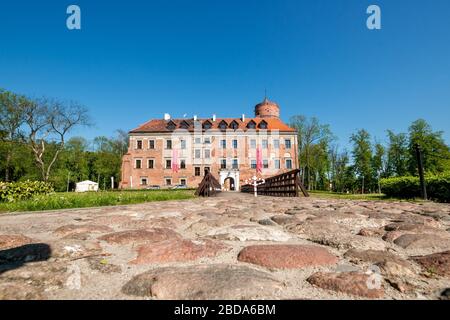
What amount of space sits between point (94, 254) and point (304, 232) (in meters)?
1.63

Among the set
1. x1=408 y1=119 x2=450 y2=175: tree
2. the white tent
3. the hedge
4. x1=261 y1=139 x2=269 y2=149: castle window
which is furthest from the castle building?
the hedge

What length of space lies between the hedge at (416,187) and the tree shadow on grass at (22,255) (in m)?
12.3

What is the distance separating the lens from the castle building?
3522 centimetres

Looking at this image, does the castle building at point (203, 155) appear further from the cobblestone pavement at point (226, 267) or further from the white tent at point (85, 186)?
the cobblestone pavement at point (226, 267)

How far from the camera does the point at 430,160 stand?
3081 cm

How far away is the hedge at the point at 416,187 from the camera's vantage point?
953 cm

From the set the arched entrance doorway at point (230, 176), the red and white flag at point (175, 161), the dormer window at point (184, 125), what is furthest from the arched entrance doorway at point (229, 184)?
the dormer window at point (184, 125)

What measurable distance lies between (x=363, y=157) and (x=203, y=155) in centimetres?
2764

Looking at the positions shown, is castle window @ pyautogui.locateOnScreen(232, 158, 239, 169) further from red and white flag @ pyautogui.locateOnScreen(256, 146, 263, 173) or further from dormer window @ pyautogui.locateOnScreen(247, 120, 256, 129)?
dormer window @ pyautogui.locateOnScreen(247, 120, 256, 129)

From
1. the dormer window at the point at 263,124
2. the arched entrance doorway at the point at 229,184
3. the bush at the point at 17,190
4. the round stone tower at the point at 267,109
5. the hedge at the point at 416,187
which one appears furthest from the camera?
the round stone tower at the point at 267,109

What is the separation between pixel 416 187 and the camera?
1177cm

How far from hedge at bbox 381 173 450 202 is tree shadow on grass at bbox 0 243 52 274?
1226 centimetres

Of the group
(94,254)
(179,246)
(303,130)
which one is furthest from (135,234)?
(303,130)
